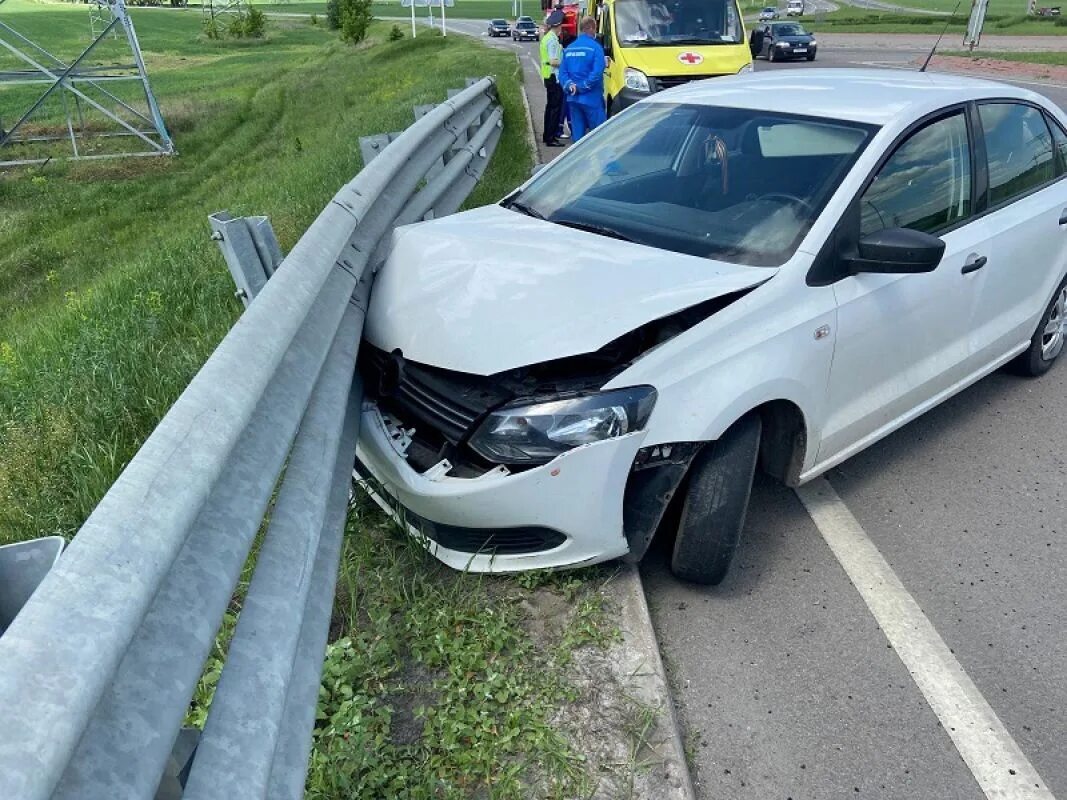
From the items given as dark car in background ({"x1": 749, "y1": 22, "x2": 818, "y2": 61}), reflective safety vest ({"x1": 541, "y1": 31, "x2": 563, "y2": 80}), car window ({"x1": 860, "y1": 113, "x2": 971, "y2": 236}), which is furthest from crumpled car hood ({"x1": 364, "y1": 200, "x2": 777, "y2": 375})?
dark car in background ({"x1": 749, "y1": 22, "x2": 818, "y2": 61})

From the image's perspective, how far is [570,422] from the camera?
2918 mm

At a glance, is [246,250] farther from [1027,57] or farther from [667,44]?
[1027,57]

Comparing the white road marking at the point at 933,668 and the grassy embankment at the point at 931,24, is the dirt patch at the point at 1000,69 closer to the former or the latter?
the grassy embankment at the point at 931,24

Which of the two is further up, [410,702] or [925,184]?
[925,184]

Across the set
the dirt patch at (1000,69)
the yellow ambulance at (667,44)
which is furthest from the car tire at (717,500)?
the dirt patch at (1000,69)

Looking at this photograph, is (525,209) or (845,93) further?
(525,209)

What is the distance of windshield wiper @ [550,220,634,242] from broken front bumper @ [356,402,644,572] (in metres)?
1.13

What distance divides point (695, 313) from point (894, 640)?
1330 millimetres

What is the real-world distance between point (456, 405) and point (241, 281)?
879 mm

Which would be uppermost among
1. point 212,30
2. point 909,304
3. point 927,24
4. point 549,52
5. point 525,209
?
point 525,209

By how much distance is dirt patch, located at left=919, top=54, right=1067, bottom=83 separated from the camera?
21228 millimetres

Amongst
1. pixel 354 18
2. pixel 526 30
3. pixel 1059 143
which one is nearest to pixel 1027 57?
pixel 1059 143

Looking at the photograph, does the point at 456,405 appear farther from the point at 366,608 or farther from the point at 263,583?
the point at 263,583

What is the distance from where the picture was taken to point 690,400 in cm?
298
